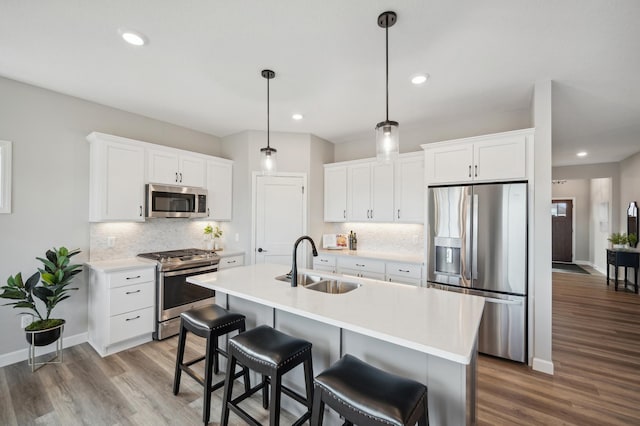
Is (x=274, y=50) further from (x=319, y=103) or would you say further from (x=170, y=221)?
(x=170, y=221)

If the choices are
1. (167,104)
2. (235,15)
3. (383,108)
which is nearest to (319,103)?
(383,108)

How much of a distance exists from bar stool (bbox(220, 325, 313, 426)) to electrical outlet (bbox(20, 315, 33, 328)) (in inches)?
101

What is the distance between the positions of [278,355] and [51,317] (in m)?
3.02

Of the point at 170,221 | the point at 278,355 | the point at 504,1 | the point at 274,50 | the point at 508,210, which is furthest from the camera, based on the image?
the point at 170,221

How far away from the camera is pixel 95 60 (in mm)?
2428

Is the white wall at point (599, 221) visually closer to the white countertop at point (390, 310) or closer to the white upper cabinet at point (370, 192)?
the white upper cabinet at point (370, 192)

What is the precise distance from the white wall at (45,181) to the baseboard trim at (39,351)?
3 cm

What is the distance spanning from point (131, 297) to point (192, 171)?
5.94 feet

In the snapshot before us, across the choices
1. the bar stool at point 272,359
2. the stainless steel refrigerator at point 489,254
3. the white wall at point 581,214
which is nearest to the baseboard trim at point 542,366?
the stainless steel refrigerator at point 489,254

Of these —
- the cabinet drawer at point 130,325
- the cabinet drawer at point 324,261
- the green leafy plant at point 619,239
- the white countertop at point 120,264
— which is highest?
the green leafy plant at point 619,239

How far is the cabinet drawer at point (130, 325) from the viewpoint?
9.67 feet

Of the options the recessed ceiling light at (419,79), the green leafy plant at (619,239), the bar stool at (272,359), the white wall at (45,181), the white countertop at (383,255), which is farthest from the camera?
the green leafy plant at (619,239)

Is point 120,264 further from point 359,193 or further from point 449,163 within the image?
point 449,163

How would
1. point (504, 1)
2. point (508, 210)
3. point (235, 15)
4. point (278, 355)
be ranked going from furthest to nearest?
point (508, 210), point (235, 15), point (504, 1), point (278, 355)
